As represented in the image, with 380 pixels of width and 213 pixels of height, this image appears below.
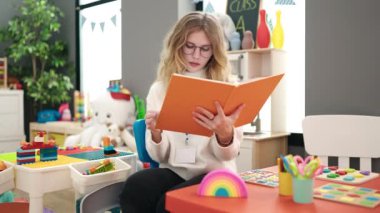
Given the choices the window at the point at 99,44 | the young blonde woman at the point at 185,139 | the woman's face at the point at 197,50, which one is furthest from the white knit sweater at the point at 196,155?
the window at the point at 99,44

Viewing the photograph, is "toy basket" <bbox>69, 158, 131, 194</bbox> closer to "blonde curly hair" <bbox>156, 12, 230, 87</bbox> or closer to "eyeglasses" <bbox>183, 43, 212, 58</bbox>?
"blonde curly hair" <bbox>156, 12, 230, 87</bbox>

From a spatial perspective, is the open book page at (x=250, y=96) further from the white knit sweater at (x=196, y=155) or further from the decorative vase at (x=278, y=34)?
the decorative vase at (x=278, y=34)

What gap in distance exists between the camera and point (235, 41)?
3113 mm

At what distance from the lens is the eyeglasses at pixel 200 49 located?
5.54 ft

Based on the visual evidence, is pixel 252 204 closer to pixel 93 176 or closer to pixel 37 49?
pixel 93 176

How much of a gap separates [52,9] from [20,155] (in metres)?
3.40

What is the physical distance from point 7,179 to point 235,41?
1993 mm

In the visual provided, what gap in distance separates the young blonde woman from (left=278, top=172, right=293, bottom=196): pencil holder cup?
43 cm

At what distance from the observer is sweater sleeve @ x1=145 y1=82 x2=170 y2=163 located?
1662mm

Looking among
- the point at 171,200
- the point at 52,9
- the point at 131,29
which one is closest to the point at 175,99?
the point at 171,200

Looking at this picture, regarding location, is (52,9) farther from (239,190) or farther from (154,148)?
(239,190)

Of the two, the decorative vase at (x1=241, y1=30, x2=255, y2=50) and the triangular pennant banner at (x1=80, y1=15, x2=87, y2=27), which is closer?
the decorative vase at (x1=241, y1=30, x2=255, y2=50)

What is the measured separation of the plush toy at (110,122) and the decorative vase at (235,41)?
1.17 meters

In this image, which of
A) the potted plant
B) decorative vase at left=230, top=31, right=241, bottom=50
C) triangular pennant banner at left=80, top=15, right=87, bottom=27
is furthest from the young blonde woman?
triangular pennant banner at left=80, top=15, right=87, bottom=27
